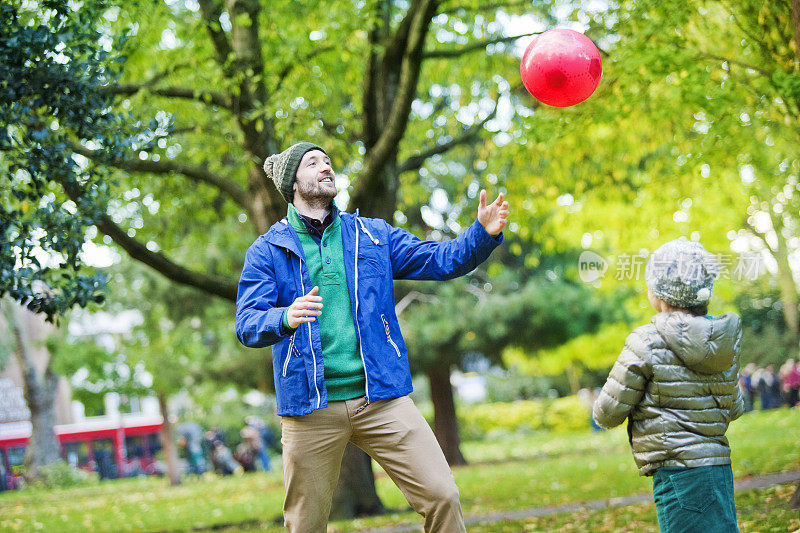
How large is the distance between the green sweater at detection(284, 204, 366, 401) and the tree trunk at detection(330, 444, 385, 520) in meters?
5.53

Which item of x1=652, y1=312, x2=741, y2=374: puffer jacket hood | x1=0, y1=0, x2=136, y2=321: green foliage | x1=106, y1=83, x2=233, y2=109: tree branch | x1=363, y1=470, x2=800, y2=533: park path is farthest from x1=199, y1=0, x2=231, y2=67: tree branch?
x1=652, y1=312, x2=741, y2=374: puffer jacket hood

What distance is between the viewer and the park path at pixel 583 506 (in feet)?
25.7

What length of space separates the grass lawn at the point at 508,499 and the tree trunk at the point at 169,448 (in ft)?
8.77

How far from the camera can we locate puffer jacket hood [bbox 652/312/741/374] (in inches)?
138

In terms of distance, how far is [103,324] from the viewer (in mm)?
23562

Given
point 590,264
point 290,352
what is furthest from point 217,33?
point 290,352

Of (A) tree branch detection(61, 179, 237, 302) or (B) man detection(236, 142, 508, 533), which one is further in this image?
(A) tree branch detection(61, 179, 237, 302)

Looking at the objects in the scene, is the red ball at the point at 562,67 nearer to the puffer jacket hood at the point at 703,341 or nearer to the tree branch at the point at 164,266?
the puffer jacket hood at the point at 703,341

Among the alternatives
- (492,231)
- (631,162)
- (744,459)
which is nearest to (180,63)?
(631,162)

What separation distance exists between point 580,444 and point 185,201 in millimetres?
14012

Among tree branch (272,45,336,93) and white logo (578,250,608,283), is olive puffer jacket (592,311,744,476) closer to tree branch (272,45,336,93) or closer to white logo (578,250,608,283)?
white logo (578,250,608,283)

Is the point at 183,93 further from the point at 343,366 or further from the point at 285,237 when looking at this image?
the point at 343,366

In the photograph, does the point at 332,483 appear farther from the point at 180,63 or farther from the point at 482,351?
the point at 482,351

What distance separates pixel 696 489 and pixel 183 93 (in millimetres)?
7712
